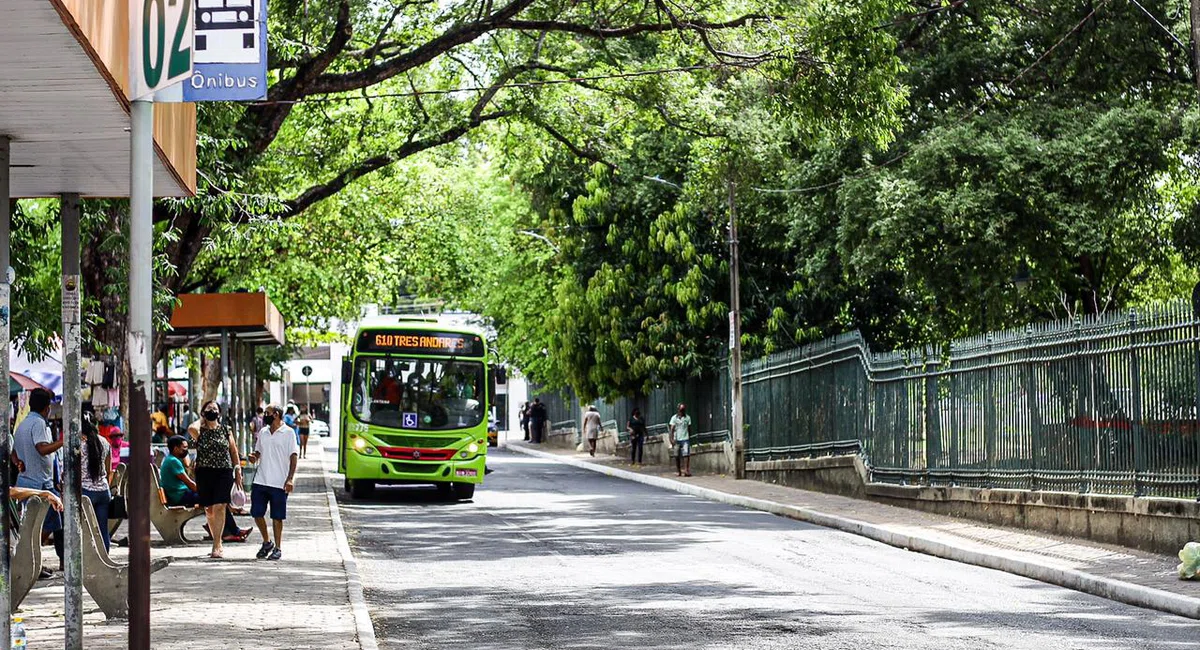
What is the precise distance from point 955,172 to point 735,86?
17.4ft

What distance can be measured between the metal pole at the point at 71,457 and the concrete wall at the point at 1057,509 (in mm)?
10360

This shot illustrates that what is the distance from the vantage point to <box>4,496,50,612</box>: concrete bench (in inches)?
407

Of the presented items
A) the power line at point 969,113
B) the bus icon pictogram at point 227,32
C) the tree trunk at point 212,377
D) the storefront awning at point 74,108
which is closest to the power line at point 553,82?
the power line at point 969,113

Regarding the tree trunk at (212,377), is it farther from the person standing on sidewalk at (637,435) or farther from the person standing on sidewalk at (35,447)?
the person standing on sidewalk at (35,447)

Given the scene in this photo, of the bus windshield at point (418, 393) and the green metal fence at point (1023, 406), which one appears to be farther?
the bus windshield at point (418, 393)

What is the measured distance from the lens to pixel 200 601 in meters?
12.7

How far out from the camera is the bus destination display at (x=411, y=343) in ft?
92.2

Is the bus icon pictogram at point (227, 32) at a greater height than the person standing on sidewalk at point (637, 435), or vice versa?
the bus icon pictogram at point (227, 32)

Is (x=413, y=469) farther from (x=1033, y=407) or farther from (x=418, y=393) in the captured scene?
(x=1033, y=407)

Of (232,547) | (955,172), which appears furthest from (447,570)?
(955,172)

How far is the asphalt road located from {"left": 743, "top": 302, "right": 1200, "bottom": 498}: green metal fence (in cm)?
219

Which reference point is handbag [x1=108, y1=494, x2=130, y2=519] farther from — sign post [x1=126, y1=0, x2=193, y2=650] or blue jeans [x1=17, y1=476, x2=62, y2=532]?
sign post [x1=126, y1=0, x2=193, y2=650]

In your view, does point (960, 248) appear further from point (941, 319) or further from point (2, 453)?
point (2, 453)

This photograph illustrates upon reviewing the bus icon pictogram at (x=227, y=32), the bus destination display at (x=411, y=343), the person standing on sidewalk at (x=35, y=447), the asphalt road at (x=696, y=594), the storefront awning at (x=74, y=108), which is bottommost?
the asphalt road at (x=696, y=594)
